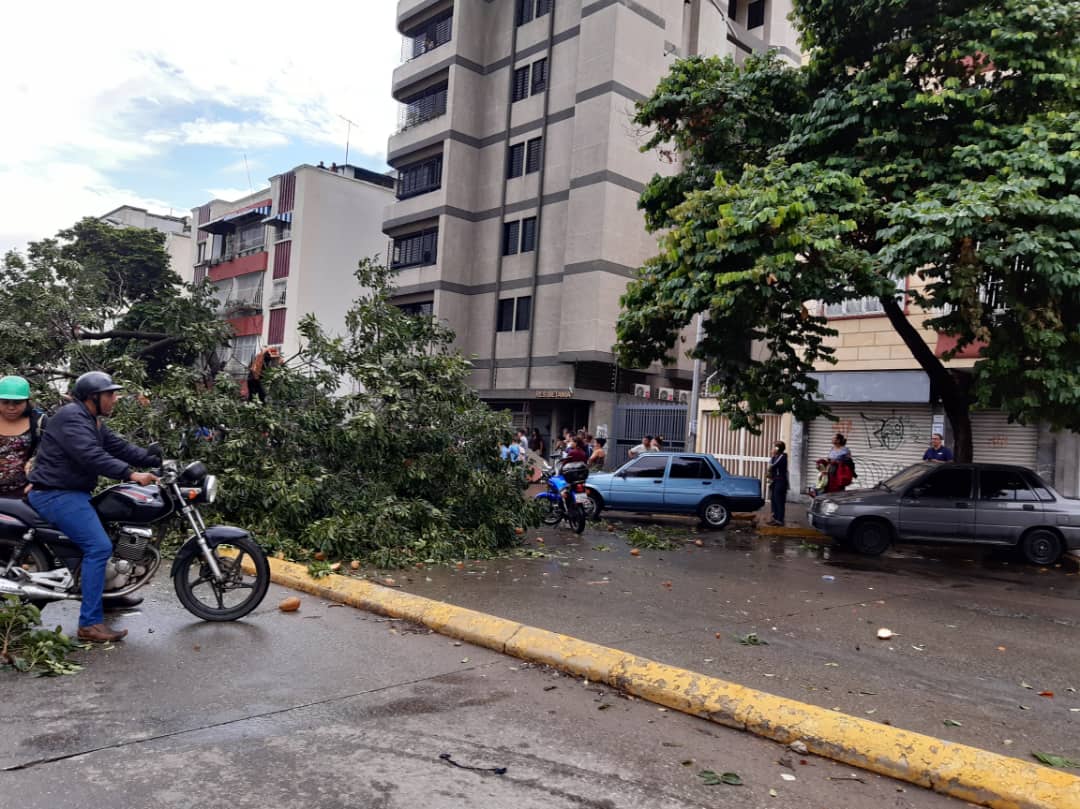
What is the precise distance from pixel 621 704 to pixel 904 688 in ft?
6.24

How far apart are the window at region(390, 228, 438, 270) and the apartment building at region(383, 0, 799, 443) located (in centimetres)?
8

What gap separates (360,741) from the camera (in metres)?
4.05

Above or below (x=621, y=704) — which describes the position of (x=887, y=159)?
above

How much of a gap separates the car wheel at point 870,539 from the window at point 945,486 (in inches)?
28.4

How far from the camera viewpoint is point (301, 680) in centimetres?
499

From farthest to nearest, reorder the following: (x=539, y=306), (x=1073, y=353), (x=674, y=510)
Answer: (x=539, y=306), (x=674, y=510), (x=1073, y=353)

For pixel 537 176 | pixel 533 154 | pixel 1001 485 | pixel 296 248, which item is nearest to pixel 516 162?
pixel 533 154

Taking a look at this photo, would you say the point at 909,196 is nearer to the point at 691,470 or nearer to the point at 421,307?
the point at 691,470

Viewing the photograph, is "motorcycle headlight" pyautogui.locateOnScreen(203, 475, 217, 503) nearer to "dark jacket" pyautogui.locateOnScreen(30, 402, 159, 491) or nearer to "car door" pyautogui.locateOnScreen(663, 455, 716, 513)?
"dark jacket" pyautogui.locateOnScreen(30, 402, 159, 491)

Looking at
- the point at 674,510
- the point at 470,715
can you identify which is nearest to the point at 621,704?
the point at 470,715

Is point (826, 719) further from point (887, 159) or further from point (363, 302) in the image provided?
point (887, 159)

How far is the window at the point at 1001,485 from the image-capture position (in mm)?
12367

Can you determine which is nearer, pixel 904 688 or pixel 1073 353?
pixel 904 688

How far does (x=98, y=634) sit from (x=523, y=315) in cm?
2738
